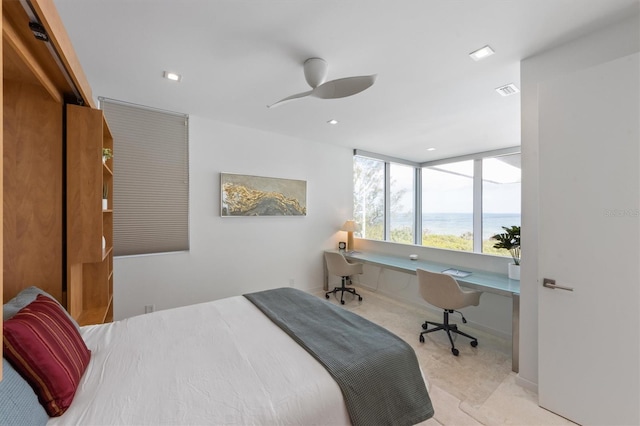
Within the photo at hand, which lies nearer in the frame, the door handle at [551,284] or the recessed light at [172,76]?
the door handle at [551,284]

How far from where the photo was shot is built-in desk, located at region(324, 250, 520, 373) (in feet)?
7.74

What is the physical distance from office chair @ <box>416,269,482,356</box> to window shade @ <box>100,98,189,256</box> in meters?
2.90

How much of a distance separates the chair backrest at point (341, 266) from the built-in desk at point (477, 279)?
18 cm

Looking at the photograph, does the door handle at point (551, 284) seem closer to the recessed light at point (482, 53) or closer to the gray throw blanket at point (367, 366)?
the gray throw blanket at point (367, 366)

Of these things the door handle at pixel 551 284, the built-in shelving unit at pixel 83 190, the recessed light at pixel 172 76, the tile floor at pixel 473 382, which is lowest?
the tile floor at pixel 473 382

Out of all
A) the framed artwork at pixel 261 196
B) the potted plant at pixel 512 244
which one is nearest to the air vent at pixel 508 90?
the potted plant at pixel 512 244

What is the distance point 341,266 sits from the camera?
161 inches

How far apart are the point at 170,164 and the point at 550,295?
3870mm

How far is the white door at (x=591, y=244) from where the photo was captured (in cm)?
158

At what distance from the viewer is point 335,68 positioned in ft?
7.43

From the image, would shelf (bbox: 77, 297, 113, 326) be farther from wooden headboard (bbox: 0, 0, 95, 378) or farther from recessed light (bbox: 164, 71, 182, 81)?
recessed light (bbox: 164, 71, 182, 81)

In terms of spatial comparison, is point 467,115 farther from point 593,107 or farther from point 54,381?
point 54,381

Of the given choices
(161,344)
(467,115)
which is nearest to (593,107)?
(467,115)

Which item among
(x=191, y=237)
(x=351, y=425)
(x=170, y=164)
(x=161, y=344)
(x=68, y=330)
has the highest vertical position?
(x=170, y=164)
